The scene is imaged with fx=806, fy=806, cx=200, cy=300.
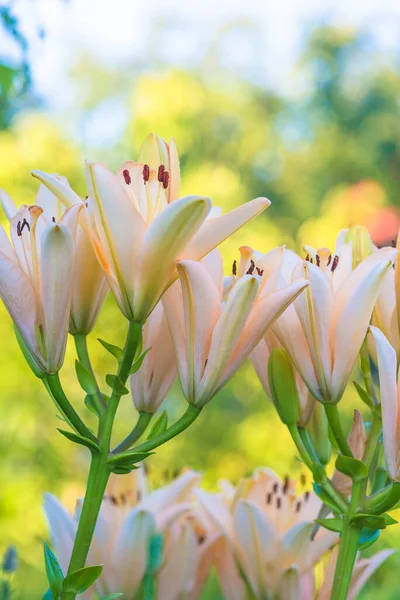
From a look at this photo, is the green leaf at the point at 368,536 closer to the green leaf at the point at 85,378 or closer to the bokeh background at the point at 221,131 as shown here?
the green leaf at the point at 85,378

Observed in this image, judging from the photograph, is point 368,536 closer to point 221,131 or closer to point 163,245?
point 163,245

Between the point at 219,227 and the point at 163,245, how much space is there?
22 mm

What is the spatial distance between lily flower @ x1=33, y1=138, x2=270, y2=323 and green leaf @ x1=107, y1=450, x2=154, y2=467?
0.15ft

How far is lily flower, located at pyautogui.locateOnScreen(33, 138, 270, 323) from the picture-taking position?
262mm

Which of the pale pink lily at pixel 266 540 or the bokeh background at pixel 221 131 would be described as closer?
the pale pink lily at pixel 266 540

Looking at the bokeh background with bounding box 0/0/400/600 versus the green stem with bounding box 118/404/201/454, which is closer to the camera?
the green stem with bounding box 118/404/201/454

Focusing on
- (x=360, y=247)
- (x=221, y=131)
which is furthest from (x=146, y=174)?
(x=221, y=131)

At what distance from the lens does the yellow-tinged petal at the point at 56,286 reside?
0.26 meters

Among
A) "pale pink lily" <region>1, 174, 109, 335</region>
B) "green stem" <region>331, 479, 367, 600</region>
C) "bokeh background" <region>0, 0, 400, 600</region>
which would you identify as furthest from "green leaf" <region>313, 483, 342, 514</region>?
"bokeh background" <region>0, 0, 400, 600</region>

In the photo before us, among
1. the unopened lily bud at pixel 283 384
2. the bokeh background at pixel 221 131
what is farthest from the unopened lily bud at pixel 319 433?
the bokeh background at pixel 221 131

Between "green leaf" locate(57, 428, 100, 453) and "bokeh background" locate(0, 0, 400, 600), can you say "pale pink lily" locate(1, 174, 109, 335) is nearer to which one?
"green leaf" locate(57, 428, 100, 453)

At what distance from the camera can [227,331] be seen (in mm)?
272

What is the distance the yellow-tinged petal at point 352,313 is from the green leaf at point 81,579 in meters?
0.10

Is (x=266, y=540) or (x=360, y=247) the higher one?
(x=360, y=247)
